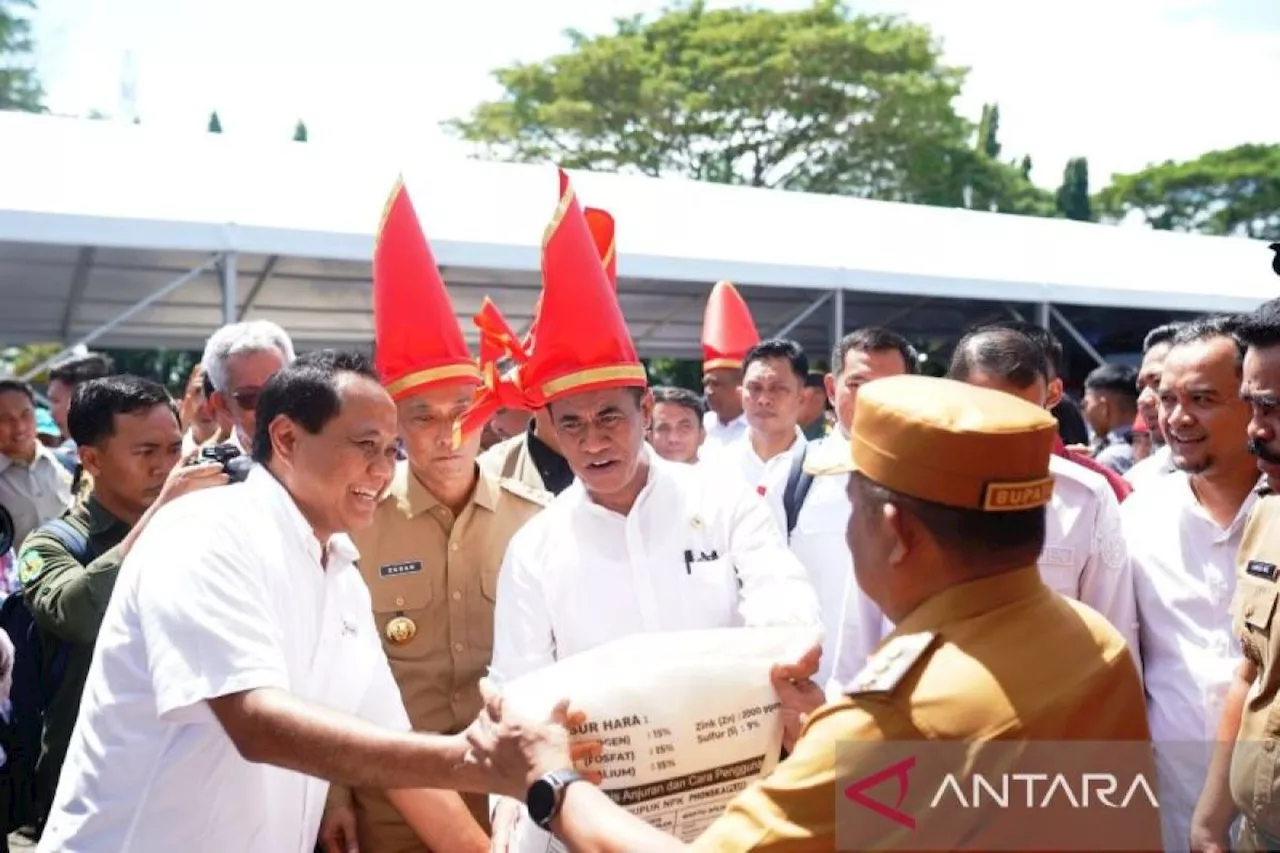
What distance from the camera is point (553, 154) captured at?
25.2 meters

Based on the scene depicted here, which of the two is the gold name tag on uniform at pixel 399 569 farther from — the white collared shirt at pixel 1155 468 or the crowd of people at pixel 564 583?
the white collared shirt at pixel 1155 468

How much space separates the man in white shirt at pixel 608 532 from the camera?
2467 millimetres

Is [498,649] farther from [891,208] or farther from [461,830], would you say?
[891,208]

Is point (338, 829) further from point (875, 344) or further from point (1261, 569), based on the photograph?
point (875, 344)

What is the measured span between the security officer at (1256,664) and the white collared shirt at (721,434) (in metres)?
3.95

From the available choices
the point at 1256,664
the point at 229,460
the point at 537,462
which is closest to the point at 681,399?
the point at 537,462

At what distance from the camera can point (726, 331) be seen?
6.90 metres

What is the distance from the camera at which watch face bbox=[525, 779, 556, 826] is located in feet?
5.53

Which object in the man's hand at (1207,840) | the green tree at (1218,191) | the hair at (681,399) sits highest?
the green tree at (1218,191)

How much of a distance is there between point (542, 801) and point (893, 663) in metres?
0.59

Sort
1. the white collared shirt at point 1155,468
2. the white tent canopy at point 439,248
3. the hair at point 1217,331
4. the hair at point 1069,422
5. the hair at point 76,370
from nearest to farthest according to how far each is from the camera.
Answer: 1. the hair at point 1217,331
2. the white collared shirt at point 1155,468
3. the hair at point 1069,422
4. the hair at point 76,370
5. the white tent canopy at point 439,248

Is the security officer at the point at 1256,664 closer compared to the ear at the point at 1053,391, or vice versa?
the security officer at the point at 1256,664

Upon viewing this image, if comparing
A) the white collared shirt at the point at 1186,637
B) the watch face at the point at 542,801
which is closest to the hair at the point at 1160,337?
the white collared shirt at the point at 1186,637

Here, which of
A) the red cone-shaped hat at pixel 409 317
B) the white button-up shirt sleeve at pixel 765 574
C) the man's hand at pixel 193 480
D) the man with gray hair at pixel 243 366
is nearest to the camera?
the white button-up shirt sleeve at pixel 765 574
